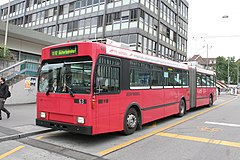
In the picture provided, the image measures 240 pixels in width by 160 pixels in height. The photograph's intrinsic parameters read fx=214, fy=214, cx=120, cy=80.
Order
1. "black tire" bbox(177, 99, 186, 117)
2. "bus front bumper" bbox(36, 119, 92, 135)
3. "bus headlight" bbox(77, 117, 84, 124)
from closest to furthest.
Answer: "bus front bumper" bbox(36, 119, 92, 135)
"bus headlight" bbox(77, 117, 84, 124)
"black tire" bbox(177, 99, 186, 117)

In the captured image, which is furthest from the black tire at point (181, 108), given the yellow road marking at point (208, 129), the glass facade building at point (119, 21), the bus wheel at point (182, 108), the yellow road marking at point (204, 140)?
the glass facade building at point (119, 21)

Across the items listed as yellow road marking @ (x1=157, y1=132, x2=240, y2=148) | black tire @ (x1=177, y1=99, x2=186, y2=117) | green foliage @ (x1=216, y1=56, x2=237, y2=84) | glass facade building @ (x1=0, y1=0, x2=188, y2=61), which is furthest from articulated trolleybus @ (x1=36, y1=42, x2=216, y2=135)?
green foliage @ (x1=216, y1=56, x2=237, y2=84)

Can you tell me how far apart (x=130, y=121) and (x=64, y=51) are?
3150 mm

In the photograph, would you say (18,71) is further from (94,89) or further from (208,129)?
(208,129)

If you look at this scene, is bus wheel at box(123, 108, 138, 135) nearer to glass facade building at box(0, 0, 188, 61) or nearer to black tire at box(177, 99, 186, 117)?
black tire at box(177, 99, 186, 117)

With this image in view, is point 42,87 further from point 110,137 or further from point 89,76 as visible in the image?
point 110,137

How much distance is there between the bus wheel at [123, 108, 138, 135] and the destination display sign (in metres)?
2.68

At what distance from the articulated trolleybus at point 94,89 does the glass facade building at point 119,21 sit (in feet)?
64.6

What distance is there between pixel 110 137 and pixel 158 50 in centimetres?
2715

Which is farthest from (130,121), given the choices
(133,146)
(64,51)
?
(64,51)

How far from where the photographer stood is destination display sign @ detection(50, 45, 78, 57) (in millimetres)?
6261

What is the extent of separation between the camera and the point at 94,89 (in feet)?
19.2

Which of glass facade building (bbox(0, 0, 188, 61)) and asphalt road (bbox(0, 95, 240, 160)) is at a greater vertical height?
glass facade building (bbox(0, 0, 188, 61))

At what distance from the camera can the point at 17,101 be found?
13.4 m
